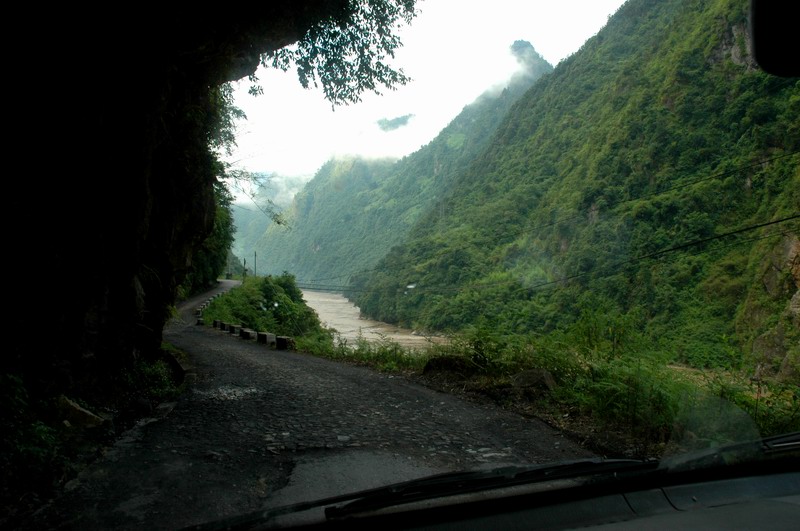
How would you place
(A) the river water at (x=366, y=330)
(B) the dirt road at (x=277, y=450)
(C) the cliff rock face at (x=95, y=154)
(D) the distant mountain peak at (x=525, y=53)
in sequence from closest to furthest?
(B) the dirt road at (x=277, y=450) → (C) the cliff rock face at (x=95, y=154) → (A) the river water at (x=366, y=330) → (D) the distant mountain peak at (x=525, y=53)

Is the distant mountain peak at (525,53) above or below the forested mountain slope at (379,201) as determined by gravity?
above

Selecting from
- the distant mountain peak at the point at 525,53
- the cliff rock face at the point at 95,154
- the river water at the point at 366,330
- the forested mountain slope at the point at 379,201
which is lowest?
the river water at the point at 366,330

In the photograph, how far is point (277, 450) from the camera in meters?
4.45

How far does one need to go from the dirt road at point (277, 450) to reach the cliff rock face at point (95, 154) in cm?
130

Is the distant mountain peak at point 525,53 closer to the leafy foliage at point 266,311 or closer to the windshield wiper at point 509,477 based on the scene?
the leafy foliage at point 266,311

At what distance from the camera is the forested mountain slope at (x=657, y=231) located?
20.7 metres

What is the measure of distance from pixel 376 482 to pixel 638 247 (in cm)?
3114

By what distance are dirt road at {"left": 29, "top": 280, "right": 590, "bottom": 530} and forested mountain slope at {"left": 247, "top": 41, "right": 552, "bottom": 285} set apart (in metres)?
111

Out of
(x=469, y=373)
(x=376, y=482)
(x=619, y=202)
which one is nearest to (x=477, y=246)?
(x=619, y=202)

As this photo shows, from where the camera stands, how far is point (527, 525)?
183 cm

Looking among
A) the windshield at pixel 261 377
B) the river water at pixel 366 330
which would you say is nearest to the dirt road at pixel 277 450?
the windshield at pixel 261 377

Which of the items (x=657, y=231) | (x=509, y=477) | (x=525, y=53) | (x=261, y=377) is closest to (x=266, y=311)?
(x=261, y=377)

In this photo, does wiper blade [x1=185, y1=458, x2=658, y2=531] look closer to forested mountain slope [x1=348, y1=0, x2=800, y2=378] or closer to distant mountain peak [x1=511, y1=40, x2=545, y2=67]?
forested mountain slope [x1=348, y1=0, x2=800, y2=378]

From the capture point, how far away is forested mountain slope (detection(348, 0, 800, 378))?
20719mm
